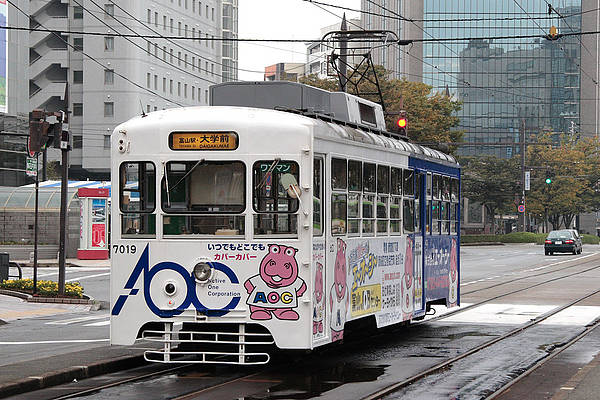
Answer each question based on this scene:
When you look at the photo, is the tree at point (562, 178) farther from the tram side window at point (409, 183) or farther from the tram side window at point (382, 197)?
the tram side window at point (382, 197)

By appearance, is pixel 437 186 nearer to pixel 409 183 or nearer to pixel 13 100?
pixel 409 183

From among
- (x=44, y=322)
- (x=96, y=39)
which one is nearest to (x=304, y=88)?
(x=44, y=322)

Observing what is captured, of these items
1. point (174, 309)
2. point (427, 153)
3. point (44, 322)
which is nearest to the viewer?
point (174, 309)

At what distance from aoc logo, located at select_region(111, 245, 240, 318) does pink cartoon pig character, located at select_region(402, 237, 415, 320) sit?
4.21 metres

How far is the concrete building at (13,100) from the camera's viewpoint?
61.7 m

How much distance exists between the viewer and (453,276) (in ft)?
60.5

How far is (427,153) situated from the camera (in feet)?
54.7

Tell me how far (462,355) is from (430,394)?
133 inches

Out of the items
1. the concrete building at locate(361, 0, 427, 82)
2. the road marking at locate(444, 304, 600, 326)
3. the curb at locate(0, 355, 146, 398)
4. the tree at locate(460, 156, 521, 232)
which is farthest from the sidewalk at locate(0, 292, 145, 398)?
the concrete building at locate(361, 0, 427, 82)

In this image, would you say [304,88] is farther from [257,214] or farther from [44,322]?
[44,322]

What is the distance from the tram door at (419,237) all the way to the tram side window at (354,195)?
2690mm

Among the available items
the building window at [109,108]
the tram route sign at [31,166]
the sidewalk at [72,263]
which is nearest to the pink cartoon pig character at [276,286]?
the tram route sign at [31,166]

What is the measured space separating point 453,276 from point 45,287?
10825mm

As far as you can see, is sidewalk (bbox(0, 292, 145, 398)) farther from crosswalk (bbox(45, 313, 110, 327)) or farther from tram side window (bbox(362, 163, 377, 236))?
crosswalk (bbox(45, 313, 110, 327))
